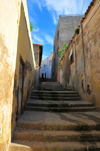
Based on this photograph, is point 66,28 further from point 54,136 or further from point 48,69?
point 54,136

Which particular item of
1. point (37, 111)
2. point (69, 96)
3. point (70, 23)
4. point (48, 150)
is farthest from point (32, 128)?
point (70, 23)

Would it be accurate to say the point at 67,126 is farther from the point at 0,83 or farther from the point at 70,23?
the point at 70,23

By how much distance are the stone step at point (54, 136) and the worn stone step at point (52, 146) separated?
4.0 inches

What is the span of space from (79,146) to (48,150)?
734mm

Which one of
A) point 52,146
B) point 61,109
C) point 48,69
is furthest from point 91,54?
point 48,69

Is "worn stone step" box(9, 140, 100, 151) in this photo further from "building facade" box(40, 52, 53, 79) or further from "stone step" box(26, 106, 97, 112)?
"building facade" box(40, 52, 53, 79)

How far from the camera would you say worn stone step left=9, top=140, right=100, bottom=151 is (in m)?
2.17

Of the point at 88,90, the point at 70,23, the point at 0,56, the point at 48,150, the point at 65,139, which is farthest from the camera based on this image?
the point at 70,23

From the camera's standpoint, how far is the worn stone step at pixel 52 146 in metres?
2.17

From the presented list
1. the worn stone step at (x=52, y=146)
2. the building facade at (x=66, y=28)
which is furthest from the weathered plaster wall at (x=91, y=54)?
the building facade at (x=66, y=28)

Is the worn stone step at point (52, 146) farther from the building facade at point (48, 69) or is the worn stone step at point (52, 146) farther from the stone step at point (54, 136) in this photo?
the building facade at point (48, 69)

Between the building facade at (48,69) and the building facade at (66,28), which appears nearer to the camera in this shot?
the building facade at (66,28)

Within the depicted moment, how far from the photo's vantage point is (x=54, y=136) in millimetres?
2494

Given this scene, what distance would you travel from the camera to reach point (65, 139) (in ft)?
8.16
